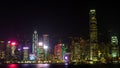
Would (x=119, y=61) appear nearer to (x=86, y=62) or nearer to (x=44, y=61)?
(x=86, y=62)

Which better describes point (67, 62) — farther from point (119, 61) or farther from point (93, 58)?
point (119, 61)

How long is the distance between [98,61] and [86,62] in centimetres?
785

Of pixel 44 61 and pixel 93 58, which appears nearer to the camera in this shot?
pixel 93 58

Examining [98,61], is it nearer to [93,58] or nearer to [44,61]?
[93,58]

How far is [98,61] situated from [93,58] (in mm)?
3127

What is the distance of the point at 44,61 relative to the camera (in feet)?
652

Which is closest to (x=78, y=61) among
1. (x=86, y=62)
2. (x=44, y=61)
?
(x=86, y=62)

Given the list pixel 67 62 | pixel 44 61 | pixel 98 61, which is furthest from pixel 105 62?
pixel 44 61

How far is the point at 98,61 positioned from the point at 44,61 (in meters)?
32.7

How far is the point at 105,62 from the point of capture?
189 meters

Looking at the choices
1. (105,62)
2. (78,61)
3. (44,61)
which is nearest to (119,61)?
(105,62)

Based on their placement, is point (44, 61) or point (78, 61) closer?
point (78, 61)

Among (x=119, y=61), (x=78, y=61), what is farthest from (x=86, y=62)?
(x=119, y=61)

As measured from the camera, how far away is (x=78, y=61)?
187 meters
